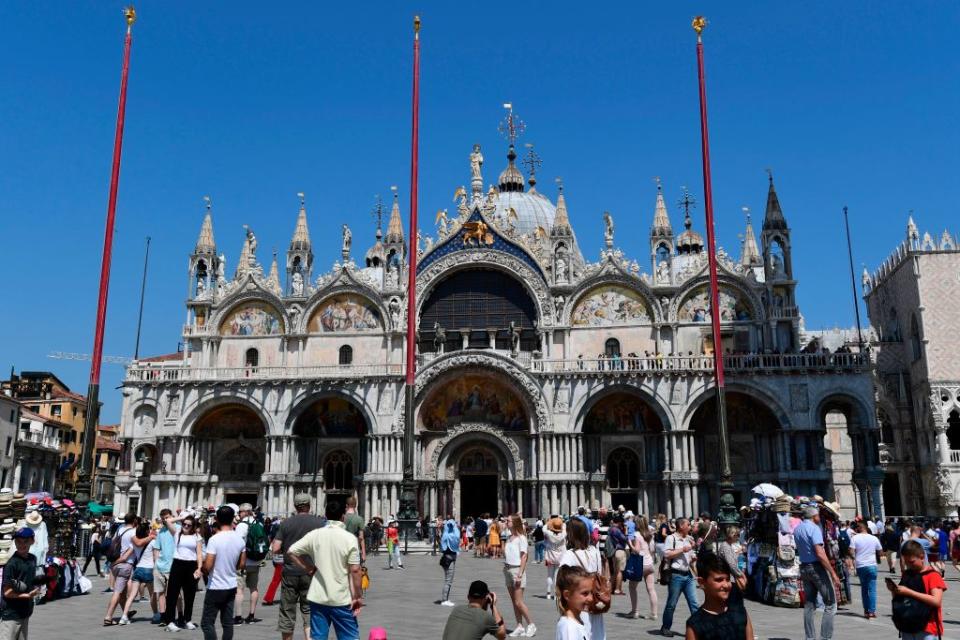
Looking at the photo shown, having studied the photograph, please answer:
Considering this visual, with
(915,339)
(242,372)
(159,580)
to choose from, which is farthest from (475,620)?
(915,339)

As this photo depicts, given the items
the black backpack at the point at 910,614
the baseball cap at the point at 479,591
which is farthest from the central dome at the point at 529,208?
the baseball cap at the point at 479,591

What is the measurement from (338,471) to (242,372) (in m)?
6.73

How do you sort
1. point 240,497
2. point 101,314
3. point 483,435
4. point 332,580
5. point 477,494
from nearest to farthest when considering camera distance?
1. point 332,580
2. point 101,314
3. point 483,435
4. point 477,494
5. point 240,497

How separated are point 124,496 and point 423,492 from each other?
15222 millimetres

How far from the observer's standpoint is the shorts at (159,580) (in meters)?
13.9

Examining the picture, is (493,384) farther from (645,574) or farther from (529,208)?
(645,574)

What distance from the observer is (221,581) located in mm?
10555

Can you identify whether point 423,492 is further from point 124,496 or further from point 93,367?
point 93,367

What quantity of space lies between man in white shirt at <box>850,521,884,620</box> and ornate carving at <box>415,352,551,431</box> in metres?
23.2

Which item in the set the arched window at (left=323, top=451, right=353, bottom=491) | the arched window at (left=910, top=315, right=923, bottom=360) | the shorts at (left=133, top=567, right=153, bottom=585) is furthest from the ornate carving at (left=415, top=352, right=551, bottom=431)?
the shorts at (left=133, top=567, right=153, bottom=585)

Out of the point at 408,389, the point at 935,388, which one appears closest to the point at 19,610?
the point at 408,389

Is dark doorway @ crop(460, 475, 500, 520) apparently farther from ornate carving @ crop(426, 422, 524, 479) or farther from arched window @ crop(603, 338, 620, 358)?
arched window @ crop(603, 338, 620, 358)

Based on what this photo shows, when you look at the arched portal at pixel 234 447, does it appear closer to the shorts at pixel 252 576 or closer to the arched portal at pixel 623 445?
the arched portal at pixel 623 445

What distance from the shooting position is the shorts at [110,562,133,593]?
14039mm
